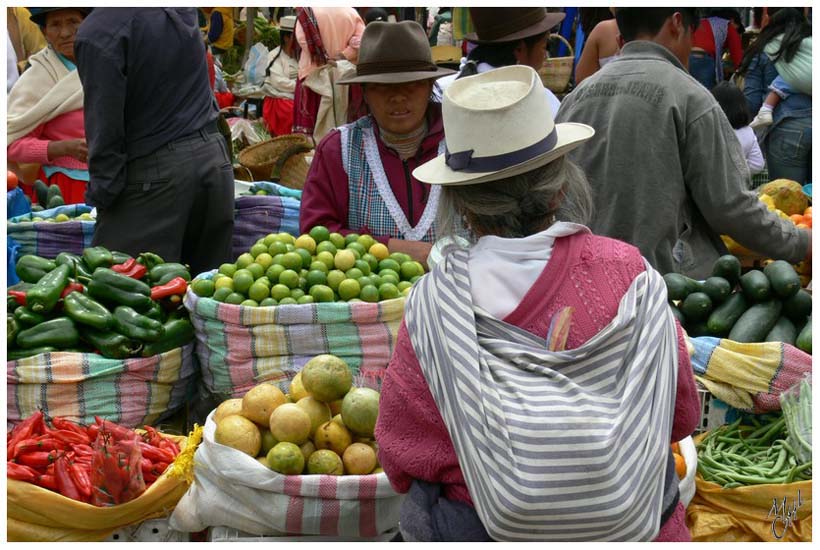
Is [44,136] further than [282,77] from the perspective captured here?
No

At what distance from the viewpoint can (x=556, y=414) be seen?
1778 mm

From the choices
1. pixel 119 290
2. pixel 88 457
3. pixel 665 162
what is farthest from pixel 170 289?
pixel 665 162

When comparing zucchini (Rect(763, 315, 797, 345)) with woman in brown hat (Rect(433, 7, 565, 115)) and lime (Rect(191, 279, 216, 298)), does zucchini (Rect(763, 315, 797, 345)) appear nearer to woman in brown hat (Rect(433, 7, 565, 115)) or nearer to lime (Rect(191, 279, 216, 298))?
woman in brown hat (Rect(433, 7, 565, 115))

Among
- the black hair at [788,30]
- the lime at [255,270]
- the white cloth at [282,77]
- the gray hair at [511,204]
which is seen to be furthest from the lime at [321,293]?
the white cloth at [282,77]

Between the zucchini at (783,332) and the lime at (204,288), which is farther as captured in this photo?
the lime at (204,288)

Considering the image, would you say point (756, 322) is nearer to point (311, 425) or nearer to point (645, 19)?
point (645, 19)

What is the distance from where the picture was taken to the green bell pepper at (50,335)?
3.53 metres

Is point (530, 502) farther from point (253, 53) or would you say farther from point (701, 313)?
point (253, 53)

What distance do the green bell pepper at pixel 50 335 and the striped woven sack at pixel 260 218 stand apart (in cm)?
204

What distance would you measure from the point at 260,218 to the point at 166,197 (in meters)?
1.00

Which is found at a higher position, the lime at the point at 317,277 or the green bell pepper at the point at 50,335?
the lime at the point at 317,277

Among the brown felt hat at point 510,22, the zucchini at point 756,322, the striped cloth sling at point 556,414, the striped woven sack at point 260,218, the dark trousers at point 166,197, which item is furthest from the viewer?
the striped woven sack at point 260,218

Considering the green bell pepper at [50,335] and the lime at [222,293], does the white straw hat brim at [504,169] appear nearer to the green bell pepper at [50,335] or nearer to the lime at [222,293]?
the lime at [222,293]

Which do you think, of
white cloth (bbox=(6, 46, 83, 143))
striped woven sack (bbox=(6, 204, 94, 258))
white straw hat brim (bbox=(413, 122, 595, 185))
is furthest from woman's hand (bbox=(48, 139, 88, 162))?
white straw hat brim (bbox=(413, 122, 595, 185))
